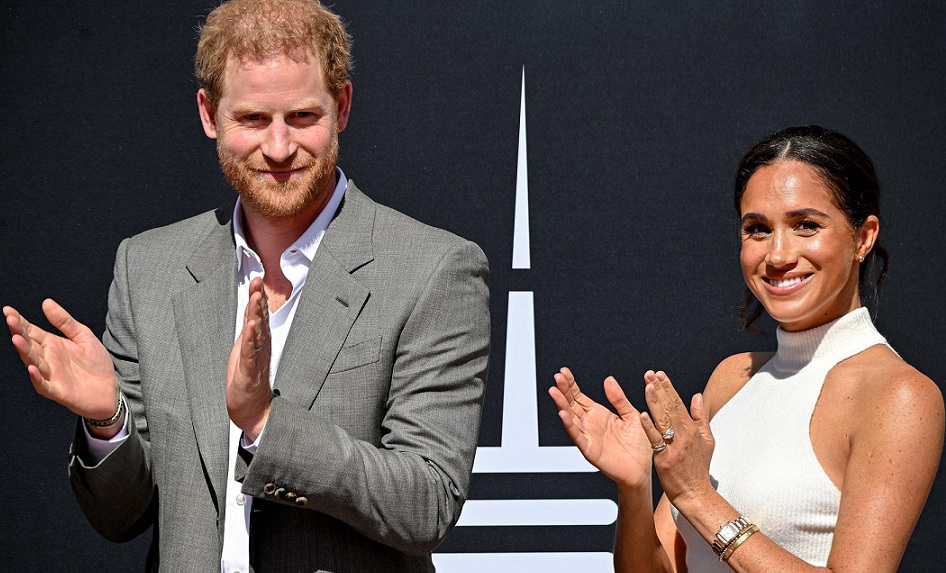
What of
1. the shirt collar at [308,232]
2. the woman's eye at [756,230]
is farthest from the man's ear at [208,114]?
the woman's eye at [756,230]

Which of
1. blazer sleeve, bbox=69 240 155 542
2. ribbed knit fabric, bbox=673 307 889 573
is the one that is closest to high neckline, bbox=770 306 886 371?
ribbed knit fabric, bbox=673 307 889 573

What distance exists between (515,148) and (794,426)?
1.27 meters

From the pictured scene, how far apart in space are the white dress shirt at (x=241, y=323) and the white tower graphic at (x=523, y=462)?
3.69ft

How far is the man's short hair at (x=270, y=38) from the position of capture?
1892 millimetres

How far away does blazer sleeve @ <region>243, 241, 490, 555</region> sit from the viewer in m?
1.63

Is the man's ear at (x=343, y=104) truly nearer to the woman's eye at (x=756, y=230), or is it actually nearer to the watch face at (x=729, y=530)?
the woman's eye at (x=756, y=230)

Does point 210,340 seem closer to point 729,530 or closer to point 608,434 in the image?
point 608,434

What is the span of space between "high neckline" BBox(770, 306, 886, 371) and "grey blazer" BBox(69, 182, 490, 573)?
2.18ft

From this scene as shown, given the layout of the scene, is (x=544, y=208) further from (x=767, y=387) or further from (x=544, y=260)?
(x=767, y=387)

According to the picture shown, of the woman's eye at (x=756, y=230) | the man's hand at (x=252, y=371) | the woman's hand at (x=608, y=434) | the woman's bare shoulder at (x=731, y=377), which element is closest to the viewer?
the man's hand at (x=252, y=371)

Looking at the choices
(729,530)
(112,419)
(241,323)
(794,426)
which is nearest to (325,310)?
(241,323)

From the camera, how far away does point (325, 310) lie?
6.04ft

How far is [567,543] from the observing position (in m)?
3.06

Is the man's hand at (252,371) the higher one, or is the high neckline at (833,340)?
the man's hand at (252,371)
